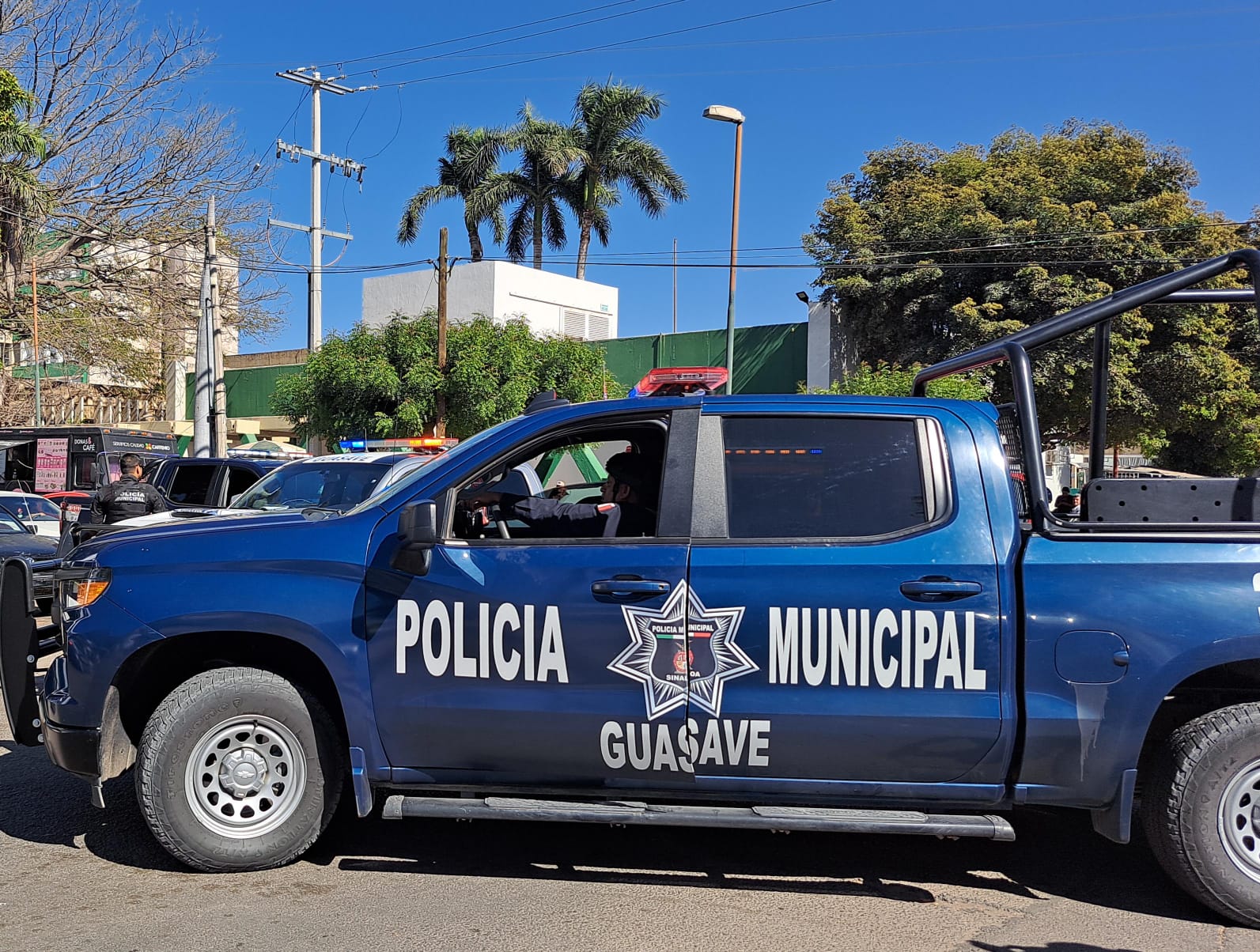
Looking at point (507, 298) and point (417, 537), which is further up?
point (507, 298)

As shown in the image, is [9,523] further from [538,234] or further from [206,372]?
[538,234]

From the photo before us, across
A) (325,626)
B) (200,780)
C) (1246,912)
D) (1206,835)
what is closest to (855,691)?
(1206,835)

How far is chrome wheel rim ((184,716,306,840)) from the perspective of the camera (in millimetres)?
4102

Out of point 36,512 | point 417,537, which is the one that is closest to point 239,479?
point 36,512

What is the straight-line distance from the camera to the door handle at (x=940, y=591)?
3816mm

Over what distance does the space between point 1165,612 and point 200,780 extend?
363 centimetres

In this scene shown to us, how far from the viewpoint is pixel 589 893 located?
4066 mm

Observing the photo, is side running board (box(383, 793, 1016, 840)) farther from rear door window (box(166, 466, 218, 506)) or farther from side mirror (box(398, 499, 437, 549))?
rear door window (box(166, 466, 218, 506))

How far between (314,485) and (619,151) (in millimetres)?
30456

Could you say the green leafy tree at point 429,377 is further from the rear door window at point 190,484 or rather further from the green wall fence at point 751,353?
the rear door window at point 190,484

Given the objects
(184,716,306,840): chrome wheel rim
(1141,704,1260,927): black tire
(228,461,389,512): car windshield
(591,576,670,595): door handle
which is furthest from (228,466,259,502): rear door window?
(1141,704,1260,927): black tire

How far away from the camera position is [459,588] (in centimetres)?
399

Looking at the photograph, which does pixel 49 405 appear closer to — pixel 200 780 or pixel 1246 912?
pixel 200 780

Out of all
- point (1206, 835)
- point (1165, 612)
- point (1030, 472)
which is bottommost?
point (1206, 835)
